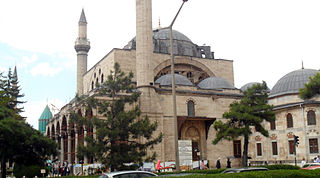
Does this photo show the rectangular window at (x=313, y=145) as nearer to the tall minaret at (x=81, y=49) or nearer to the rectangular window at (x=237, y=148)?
the rectangular window at (x=237, y=148)

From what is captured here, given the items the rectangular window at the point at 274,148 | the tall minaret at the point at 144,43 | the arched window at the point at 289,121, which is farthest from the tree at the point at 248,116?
the tall minaret at the point at 144,43

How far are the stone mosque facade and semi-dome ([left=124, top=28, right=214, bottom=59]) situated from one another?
178 mm

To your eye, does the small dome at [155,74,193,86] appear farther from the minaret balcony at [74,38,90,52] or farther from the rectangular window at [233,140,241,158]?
the minaret balcony at [74,38,90,52]

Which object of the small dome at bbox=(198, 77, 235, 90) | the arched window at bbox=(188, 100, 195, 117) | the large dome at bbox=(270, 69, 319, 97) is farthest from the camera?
the small dome at bbox=(198, 77, 235, 90)

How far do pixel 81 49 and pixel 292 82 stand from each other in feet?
85.9

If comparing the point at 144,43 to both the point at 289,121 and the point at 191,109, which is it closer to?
the point at 191,109

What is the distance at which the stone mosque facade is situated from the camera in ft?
103

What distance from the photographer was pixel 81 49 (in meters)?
47.7

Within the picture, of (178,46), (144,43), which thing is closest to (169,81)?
(144,43)

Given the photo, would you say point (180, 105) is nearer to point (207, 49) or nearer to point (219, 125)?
point (219, 125)

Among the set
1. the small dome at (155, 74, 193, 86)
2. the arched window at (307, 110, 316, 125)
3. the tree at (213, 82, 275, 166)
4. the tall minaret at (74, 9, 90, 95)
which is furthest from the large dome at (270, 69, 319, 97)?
the tall minaret at (74, 9, 90, 95)

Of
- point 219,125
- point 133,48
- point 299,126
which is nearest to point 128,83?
point 219,125

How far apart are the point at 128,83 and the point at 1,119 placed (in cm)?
694

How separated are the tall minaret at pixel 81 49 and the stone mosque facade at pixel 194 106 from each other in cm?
631
